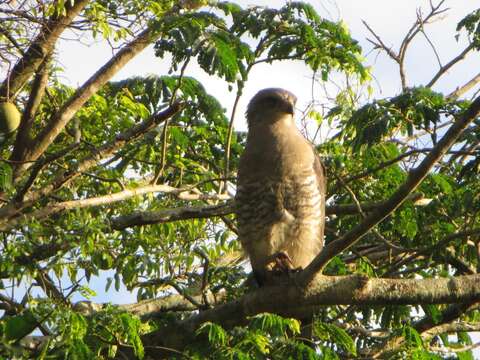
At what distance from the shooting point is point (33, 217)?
5543 mm

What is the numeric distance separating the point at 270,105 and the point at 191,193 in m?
1.20

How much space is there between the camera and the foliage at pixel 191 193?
4.80 metres

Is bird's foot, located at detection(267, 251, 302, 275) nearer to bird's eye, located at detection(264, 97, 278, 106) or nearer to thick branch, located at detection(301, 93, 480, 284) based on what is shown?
thick branch, located at detection(301, 93, 480, 284)

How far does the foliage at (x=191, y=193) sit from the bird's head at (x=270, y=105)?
0.71 ft

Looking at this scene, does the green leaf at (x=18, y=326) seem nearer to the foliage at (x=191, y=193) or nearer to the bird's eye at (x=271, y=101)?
the foliage at (x=191, y=193)

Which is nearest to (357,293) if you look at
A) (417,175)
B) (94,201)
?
(417,175)

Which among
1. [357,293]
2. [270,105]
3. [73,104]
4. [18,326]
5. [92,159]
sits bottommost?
→ [18,326]

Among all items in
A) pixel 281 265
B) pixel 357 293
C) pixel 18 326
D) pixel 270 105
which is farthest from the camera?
pixel 270 105

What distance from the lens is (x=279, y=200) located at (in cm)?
600

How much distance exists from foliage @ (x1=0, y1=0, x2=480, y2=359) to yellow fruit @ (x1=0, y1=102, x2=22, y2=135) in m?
0.08

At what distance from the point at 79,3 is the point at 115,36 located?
1.47 feet

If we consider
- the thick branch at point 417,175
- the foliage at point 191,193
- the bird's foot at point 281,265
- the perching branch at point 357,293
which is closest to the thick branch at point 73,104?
the foliage at point 191,193

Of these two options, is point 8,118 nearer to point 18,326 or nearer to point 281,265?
point 281,265

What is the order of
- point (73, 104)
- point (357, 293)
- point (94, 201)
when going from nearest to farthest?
point (357, 293), point (94, 201), point (73, 104)
